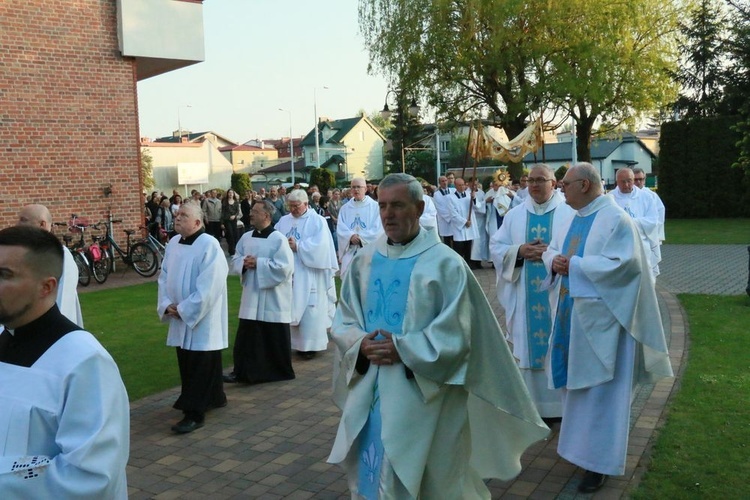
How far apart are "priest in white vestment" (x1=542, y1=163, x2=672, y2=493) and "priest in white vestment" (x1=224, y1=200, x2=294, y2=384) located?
3.81 metres

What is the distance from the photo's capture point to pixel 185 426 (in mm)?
6594

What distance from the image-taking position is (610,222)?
5.13 m

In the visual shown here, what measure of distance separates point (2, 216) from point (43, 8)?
14.6 feet

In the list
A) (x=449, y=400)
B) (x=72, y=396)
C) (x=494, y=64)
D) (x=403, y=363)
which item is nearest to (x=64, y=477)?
(x=72, y=396)

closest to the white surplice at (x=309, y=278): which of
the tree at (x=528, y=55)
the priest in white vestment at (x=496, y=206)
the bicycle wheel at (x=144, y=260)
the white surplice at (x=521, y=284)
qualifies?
the white surplice at (x=521, y=284)

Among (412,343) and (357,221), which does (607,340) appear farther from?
(357,221)

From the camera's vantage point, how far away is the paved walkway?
521 cm

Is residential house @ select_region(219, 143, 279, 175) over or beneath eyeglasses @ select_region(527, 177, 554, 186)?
over

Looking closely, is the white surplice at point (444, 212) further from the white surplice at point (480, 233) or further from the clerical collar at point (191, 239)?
the clerical collar at point (191, 239)

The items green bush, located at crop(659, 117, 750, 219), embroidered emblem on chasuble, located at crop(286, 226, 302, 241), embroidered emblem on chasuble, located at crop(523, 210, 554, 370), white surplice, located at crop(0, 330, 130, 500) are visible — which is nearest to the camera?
white surplice, located at crop(0, 330, 130, 500)

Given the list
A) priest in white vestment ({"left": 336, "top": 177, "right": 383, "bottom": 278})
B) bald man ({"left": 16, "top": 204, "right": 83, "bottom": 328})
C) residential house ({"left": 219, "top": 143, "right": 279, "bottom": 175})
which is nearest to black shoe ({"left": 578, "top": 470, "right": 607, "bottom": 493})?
bald man ({"left": 16, "top": 204, "right": 83, "bottom": 328})

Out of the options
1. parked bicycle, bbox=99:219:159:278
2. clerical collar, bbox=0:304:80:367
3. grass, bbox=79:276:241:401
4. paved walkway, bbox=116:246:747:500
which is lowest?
paved walkway, bbox=116:246:747:500

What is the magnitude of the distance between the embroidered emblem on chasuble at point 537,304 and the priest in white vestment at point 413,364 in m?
2.25

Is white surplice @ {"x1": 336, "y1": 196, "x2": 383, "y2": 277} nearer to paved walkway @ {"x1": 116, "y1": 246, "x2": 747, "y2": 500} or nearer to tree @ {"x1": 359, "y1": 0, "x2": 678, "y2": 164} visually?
paved walkway @ {"x1": 116, "y1": 246, "x2": 747, "y2": 500}
